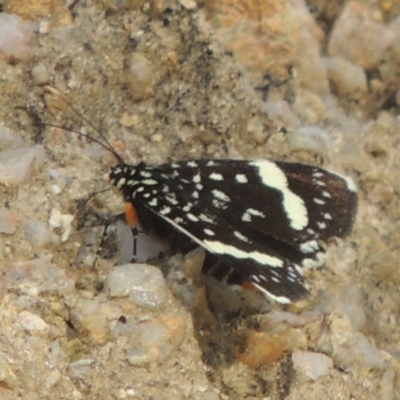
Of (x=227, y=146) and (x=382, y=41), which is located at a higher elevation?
(x=382, y=41)

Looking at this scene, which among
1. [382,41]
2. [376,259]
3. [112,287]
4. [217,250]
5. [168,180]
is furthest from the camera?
[382,41]

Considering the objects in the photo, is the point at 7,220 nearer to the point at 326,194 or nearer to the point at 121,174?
the point at 121,174

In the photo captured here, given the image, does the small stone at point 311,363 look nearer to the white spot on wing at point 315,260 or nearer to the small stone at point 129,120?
the white spot on wing at point 315,260

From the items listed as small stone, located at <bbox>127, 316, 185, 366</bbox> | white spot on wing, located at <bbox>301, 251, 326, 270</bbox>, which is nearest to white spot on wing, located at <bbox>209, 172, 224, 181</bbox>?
white spot on wing, located at <bbox>301, 251, 326, 270</bbox>

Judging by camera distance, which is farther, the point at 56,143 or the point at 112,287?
the point at 56,143

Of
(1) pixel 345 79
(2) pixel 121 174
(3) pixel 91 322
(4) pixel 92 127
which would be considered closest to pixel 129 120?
(4) pixel 92 127

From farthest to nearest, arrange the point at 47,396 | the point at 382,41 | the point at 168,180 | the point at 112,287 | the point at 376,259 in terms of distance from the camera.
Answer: the point at 382,41
the point at 376,259
the point at 168,180
the point at 112,287
the point at 47,396

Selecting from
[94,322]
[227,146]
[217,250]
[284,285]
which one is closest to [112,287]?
[94,322]

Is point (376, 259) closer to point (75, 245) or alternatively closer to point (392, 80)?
point (392, 80)
